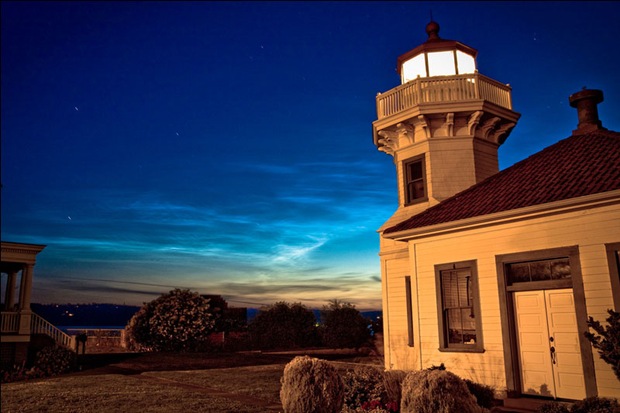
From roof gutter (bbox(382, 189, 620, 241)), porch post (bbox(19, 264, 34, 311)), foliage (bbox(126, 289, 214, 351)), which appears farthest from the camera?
foliage (bbox(126, 289, 214, 351))

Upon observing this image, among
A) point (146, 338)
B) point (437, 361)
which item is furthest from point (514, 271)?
point (146, 338)

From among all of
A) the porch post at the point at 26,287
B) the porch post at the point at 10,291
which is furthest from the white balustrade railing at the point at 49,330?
the porch post at the point at 10,291

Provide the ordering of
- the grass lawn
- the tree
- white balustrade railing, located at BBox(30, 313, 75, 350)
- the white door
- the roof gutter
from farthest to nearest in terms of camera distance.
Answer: the tree, white balustrade railing, located at BBox(30, 313, 75, 350), the white door, the grass lawn, the roof gutter

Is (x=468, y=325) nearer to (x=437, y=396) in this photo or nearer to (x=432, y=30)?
(x=437, y=396)

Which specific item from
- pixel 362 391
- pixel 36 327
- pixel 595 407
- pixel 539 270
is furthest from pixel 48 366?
pixel 595 407

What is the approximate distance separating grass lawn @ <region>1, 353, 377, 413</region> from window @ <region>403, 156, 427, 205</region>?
7.11m

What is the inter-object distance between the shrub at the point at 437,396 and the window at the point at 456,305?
549cm

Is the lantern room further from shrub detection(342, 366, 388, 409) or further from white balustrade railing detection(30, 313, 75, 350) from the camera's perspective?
white balustrade railing detection(30, 313, 75, 350)

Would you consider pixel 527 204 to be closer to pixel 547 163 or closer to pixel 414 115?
pixel 547 163

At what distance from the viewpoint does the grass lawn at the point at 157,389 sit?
10.3m

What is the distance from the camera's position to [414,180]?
17.0 meters

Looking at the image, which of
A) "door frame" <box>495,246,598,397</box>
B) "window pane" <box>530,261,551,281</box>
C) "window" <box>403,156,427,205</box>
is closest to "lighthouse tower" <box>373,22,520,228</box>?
"window" <box>403,156,427,205</box>

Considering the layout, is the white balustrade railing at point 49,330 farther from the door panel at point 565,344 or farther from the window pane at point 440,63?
the door panel at point 565,344

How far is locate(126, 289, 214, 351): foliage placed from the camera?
79.3 ft
